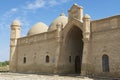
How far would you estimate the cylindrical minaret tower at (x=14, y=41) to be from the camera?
121 ft

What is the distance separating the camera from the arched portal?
91.3 ft

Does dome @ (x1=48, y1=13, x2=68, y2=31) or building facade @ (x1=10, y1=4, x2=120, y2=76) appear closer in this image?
building facade @ (x1=10, y1=4, x2=120, y2=76)

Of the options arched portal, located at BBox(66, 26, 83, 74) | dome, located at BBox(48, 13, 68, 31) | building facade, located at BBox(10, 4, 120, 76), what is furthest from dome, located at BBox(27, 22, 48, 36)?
arched portal, located at BBox(66, 26, 83, 74)

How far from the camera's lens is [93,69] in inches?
903

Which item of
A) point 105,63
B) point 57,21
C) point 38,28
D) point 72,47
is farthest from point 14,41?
point 105,63

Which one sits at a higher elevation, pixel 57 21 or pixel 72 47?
pixel 57 21

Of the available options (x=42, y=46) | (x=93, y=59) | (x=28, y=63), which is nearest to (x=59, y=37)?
(x=42, y=46)

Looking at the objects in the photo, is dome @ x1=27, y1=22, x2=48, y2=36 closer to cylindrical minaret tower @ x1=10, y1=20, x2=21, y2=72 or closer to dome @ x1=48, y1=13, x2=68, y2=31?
cylindrical minaret tower @ x1=10, y1=20, x2=21, y2=72

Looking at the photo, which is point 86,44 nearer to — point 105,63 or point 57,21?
point 105,63

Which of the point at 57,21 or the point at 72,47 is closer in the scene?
the point at 72,47

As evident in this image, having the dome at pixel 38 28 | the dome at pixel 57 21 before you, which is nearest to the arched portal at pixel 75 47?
the dome at pixel 57 21

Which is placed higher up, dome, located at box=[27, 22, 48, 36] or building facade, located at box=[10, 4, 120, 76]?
→ dome, located at box=[27, 22, 48, 36]

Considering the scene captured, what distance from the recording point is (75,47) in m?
28.9

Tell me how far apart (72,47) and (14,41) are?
13.0 meters
